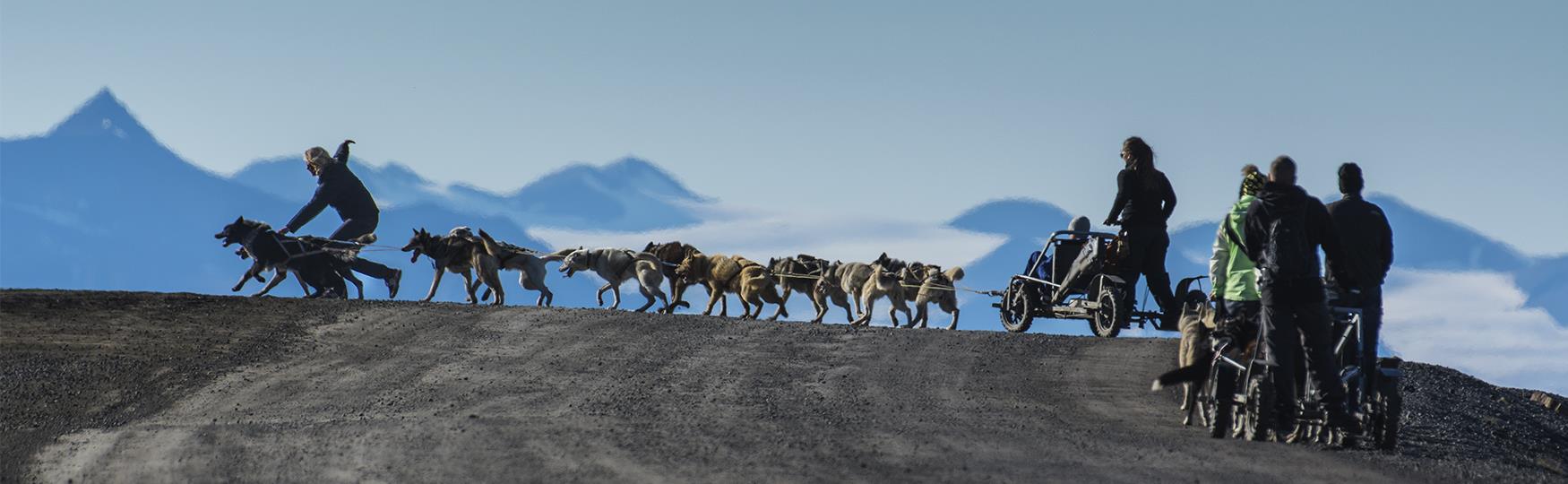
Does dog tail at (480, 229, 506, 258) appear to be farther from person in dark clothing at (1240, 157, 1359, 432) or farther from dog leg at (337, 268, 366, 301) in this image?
person in dark clothing at (1240, 157, 1359, 432)

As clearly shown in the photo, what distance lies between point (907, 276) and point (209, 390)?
27.1 ft

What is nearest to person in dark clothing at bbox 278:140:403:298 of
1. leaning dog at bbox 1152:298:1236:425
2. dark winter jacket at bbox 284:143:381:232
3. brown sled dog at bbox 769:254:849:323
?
dark winter jacket at bbox 284:143:381:232

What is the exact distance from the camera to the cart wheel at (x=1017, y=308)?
19.6 m

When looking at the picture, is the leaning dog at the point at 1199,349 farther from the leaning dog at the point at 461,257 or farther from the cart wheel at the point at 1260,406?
the leaning dog at the point at 461,257

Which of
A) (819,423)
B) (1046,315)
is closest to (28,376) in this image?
(819,423)

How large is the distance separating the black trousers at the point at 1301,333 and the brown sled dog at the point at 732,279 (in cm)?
1149

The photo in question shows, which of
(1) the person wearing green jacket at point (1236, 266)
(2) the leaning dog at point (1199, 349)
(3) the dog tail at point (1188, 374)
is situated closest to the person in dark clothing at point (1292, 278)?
(1) the person wearing green jacket at point (1236, 266)

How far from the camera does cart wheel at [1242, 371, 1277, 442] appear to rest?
11.0 metres

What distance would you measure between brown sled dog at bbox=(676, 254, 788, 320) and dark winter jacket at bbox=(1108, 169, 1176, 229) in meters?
5.78

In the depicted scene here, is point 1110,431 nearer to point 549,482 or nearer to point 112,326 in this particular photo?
point 549,482

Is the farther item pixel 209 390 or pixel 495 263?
pixel 495 263

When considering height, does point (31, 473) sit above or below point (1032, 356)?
below

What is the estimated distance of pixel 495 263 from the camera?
77.7 feet

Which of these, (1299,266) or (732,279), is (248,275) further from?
(1299,266)
